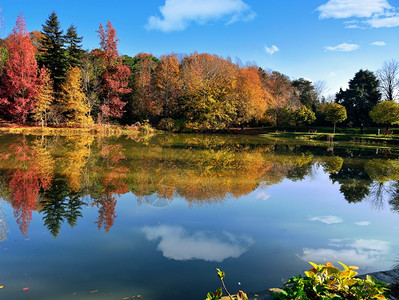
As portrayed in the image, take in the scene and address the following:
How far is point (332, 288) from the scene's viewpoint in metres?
2.81

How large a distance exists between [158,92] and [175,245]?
33.0m

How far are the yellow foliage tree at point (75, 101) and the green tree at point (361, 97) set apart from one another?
31963 millimetres

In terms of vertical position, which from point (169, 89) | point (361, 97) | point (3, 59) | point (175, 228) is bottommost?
point (175, 228)

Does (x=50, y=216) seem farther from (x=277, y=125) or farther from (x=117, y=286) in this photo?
(x=277, y=125)

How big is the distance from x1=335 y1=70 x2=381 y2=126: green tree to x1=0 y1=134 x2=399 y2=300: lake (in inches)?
1110

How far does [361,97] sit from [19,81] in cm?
3954

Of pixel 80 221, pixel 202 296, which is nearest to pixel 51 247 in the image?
pixel 80 221

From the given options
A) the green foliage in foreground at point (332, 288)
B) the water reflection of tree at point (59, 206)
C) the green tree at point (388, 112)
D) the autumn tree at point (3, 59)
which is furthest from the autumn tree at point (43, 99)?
the green tree at point (388, 112)

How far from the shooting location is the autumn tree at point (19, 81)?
26547 mm

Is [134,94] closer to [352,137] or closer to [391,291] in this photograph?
[352,137]

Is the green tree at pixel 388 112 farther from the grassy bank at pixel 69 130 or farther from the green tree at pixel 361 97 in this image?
the grassy bank at pixel 69 130

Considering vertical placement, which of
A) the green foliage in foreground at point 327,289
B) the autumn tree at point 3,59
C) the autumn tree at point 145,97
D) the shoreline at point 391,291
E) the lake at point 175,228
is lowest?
the lake at point 175,228

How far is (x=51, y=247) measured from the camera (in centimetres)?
425

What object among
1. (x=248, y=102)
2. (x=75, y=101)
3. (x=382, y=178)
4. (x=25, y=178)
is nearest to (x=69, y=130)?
(x=75, y=101)
